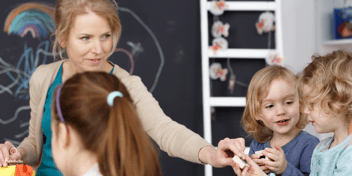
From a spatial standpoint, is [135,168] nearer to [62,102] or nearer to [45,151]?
[62,102]

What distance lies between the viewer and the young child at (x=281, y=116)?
1.28m

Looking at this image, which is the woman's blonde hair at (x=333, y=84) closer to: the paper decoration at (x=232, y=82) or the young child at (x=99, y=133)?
the young child at (x=99, y=133)

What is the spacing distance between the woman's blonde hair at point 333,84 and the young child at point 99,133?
→ 61 centimetres

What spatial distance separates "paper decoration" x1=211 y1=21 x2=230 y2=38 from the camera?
218 cm

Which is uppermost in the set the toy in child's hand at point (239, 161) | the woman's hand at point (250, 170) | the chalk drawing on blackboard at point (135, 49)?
the chalk drawing on blackboard at point (135, 49)

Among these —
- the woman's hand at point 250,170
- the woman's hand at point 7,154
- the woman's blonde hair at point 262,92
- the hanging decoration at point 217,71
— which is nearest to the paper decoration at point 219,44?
the hanging decoration at point 217,71

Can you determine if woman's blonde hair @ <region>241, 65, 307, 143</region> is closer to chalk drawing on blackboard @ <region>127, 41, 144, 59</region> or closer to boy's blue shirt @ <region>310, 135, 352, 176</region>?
boy's blue shirt @ <region>310, 135, 352, 176</region>

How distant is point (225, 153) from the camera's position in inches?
A: 36.4

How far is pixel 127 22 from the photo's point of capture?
2.18m

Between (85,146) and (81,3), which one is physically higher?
(81,3)

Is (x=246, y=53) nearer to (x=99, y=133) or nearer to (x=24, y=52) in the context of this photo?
(x=24, y=52)

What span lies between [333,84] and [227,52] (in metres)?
1.15

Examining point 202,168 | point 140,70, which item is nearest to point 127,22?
point 140,70

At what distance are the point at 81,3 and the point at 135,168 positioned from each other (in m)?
0.73
